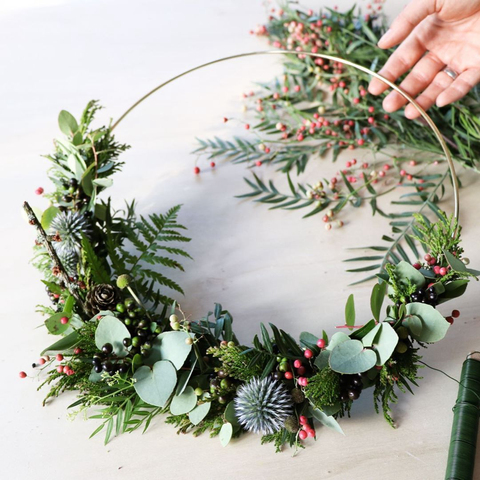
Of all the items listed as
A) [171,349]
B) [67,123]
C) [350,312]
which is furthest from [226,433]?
[67,123]

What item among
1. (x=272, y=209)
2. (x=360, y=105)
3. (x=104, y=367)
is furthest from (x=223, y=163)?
(x=104, y=367)

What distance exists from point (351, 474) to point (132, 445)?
1.07 ft

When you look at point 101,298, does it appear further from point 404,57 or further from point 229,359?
point 404,57

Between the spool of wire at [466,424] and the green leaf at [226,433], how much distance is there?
301 mm

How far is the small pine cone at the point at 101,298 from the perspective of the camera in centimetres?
88

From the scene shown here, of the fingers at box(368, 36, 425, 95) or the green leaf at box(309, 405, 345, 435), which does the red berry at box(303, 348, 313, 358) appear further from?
the fingers at box(368, 36, 425, 95)

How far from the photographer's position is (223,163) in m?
1.28

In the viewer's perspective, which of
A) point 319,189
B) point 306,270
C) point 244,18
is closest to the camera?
point 306,270

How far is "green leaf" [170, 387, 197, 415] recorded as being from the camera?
0.83 meters

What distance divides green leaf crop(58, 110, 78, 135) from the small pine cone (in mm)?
336

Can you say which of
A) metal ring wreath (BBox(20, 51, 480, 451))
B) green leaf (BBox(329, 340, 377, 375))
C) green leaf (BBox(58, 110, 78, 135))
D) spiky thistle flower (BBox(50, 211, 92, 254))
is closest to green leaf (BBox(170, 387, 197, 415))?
metal ring wreath (BBox(20, 51, 480, 451))

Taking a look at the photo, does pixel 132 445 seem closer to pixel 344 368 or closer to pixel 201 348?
pixel 201 348

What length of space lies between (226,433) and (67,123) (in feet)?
2.05

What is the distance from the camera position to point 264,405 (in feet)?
2.62
